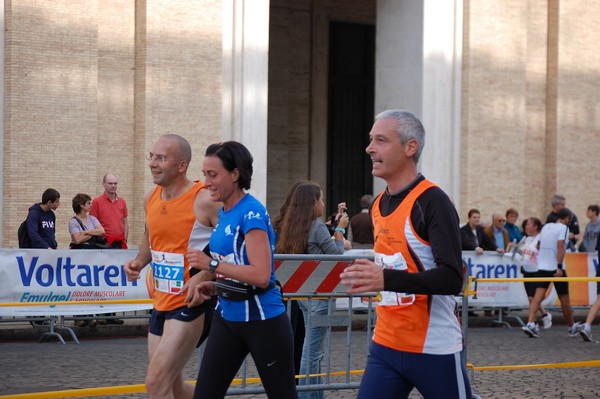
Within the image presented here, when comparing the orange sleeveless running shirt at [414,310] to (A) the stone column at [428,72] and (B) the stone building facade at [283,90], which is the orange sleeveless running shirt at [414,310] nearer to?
(B) the stone building facade at [283,90]

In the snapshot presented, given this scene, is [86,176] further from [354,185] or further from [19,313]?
[354,185]

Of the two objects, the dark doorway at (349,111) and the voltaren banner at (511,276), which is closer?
the voltaren banner at (511,276)

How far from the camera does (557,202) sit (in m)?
19.4

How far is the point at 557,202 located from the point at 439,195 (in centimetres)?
1458

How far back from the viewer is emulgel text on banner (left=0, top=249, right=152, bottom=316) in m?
14.6

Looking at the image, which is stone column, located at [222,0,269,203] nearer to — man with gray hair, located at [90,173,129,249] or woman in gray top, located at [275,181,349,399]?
man with gray hair, located at [90,173,129,249]

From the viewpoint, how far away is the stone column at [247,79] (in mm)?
22969

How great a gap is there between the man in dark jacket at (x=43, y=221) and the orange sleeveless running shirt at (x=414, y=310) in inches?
440

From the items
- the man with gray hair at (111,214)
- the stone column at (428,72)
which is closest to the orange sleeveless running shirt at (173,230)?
the man with gray hair at (111,214)

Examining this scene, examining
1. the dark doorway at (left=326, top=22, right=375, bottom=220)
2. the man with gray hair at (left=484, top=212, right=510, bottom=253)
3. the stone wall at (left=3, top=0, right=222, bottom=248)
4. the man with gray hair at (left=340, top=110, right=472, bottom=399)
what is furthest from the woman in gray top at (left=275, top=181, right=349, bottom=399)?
the dark doorway at (left=326, top=22, right=375, bottom=220)

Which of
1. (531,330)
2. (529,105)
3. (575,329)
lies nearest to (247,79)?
(529,105)

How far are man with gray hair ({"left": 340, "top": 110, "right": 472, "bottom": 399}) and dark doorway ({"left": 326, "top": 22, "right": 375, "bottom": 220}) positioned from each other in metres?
25.6

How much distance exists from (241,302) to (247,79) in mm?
17107

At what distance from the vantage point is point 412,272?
5156 mm
